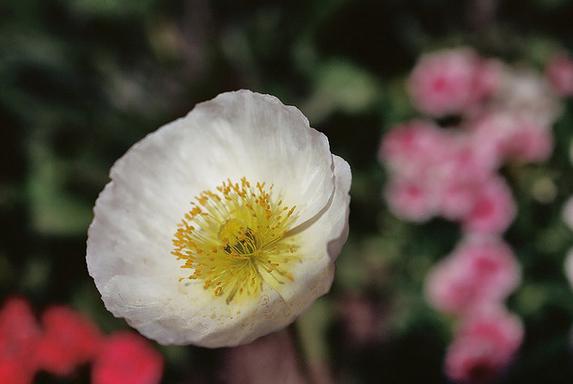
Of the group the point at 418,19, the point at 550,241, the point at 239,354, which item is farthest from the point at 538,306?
the point at 418,19

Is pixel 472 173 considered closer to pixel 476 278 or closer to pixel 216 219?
pixel 476 278

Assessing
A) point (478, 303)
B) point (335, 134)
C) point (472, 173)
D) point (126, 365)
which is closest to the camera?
point (126, 365)

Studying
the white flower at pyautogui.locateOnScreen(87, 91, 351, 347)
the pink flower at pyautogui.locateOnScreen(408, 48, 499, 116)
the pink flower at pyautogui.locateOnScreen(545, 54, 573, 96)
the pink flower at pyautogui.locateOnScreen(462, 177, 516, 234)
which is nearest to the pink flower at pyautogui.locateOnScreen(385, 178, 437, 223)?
the pink flower at pyautogui.locateOnScreen(462, 177, 516, 234)

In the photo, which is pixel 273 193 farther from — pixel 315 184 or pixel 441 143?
pixel 441 143

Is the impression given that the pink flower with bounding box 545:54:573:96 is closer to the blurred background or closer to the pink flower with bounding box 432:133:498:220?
the blurred background

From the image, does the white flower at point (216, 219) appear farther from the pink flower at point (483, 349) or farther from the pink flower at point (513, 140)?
the pink flower at point (513, 140)

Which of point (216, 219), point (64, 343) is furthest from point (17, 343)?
point (216, 219)
